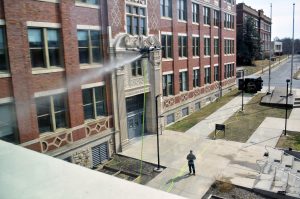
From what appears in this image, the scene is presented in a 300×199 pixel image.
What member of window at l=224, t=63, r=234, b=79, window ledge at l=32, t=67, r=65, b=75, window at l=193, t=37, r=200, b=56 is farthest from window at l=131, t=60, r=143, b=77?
window at l=224, t=63, r=234, b=79

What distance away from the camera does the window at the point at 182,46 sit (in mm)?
25378

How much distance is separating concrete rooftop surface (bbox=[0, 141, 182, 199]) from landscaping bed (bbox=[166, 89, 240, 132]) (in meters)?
20.2

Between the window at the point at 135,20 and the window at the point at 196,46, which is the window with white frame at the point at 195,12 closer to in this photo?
the window at the point at 196,46

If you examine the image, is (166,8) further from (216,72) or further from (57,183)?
(57,183)

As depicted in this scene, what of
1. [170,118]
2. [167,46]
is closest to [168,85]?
[170,118]

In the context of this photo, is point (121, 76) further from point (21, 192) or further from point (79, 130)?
point (21, 192)

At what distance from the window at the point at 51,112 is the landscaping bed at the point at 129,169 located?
3.63 m

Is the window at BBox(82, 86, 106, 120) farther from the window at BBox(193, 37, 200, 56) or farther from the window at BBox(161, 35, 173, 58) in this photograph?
the window at BBox(193, 37, 200, 56)

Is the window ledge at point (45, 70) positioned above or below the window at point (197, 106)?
above

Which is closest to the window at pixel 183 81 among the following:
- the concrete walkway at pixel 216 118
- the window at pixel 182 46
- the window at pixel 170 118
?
the window at pixel 182 46

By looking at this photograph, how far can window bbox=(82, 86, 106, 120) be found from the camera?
15.7 metres

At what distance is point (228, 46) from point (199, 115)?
14.2 metres

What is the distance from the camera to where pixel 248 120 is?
81.6ft

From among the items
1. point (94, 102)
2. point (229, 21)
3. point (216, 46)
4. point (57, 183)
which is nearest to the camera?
point (57, 183)
